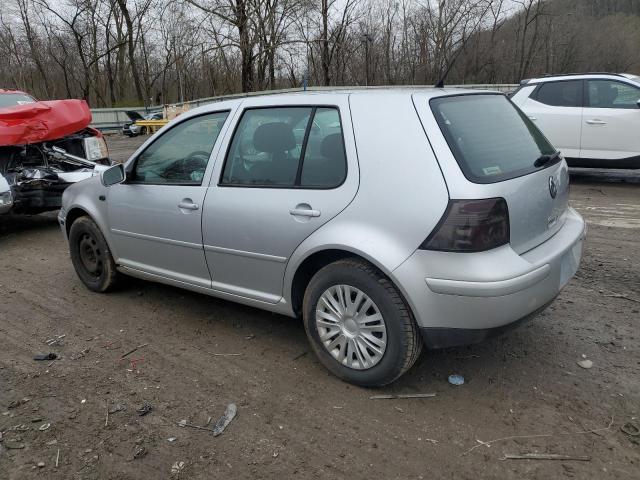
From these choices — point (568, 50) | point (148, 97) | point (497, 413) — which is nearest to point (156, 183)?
point (497, 413)

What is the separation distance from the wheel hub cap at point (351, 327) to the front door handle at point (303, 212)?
43 centimetres

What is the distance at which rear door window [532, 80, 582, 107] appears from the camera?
28.3 ft

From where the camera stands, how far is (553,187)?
3.09 metres

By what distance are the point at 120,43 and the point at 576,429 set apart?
47789 mm

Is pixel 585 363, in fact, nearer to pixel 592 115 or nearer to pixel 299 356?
pixel 299 356

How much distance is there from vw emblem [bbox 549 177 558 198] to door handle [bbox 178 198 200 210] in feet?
7.26

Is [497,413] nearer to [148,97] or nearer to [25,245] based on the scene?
[25,245]

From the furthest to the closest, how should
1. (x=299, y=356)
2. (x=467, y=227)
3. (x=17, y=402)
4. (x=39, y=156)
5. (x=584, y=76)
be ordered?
(x=584, y=76), (x=39, y=156), (x=299, y=356), (x=17, y=402), (x=467, y=227)

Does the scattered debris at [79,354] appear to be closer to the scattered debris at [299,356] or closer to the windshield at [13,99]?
the scattered debris at [299,356]

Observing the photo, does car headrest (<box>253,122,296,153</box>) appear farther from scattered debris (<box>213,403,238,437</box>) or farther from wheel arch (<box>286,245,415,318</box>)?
scattered debris (<box>213,403,238,437</box>)

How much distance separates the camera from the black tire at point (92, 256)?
453 centimetres

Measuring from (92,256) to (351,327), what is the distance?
279 cm

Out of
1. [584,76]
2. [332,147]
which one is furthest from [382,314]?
[584,76]

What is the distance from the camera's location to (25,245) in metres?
6.70
